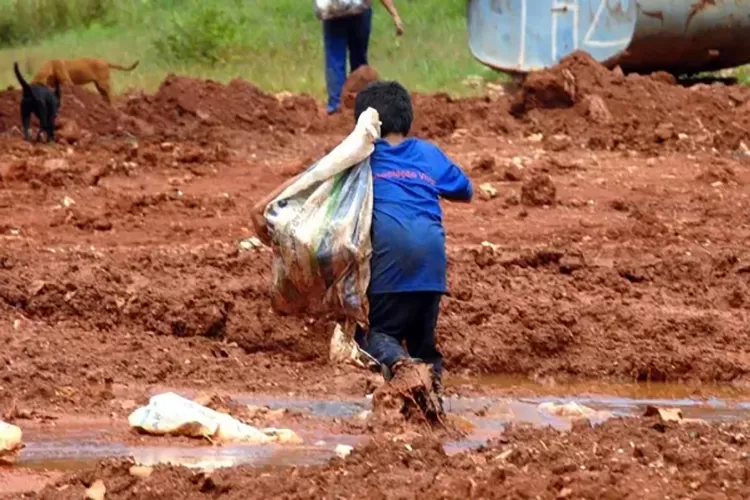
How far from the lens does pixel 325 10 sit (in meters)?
14.9

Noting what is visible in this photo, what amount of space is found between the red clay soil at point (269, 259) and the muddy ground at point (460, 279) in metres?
0.02

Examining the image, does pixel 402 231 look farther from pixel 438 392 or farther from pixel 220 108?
pixel 220 108

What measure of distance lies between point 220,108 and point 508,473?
11.3m

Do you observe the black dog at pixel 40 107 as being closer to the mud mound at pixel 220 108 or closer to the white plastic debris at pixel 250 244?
the mud mound at pixel 220 108

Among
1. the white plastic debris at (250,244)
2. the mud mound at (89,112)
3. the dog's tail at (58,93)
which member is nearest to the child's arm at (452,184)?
the white plastic debris at (250,244)

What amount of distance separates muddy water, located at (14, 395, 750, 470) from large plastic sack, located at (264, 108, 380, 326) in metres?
0.51

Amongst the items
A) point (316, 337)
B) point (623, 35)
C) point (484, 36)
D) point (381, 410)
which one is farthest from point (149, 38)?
point (381, 410)

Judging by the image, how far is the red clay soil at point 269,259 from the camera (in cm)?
723

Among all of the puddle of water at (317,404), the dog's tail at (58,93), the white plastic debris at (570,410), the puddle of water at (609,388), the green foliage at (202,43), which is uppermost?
the puddle of water at (317,404)

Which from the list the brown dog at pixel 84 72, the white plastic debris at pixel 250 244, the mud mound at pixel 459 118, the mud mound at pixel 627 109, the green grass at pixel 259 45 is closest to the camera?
the white plastic debris at pixel 250 244

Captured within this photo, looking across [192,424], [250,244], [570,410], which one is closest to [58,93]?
[250,244]

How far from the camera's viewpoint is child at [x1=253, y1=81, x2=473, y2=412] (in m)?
6.09

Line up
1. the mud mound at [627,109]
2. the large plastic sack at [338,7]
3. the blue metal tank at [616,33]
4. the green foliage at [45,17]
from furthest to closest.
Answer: the green foliage at [45,17], the blue metal tank at [616,33], the large plastic sack at [338,7], the mud mound at [627,109]

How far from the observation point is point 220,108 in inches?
603
